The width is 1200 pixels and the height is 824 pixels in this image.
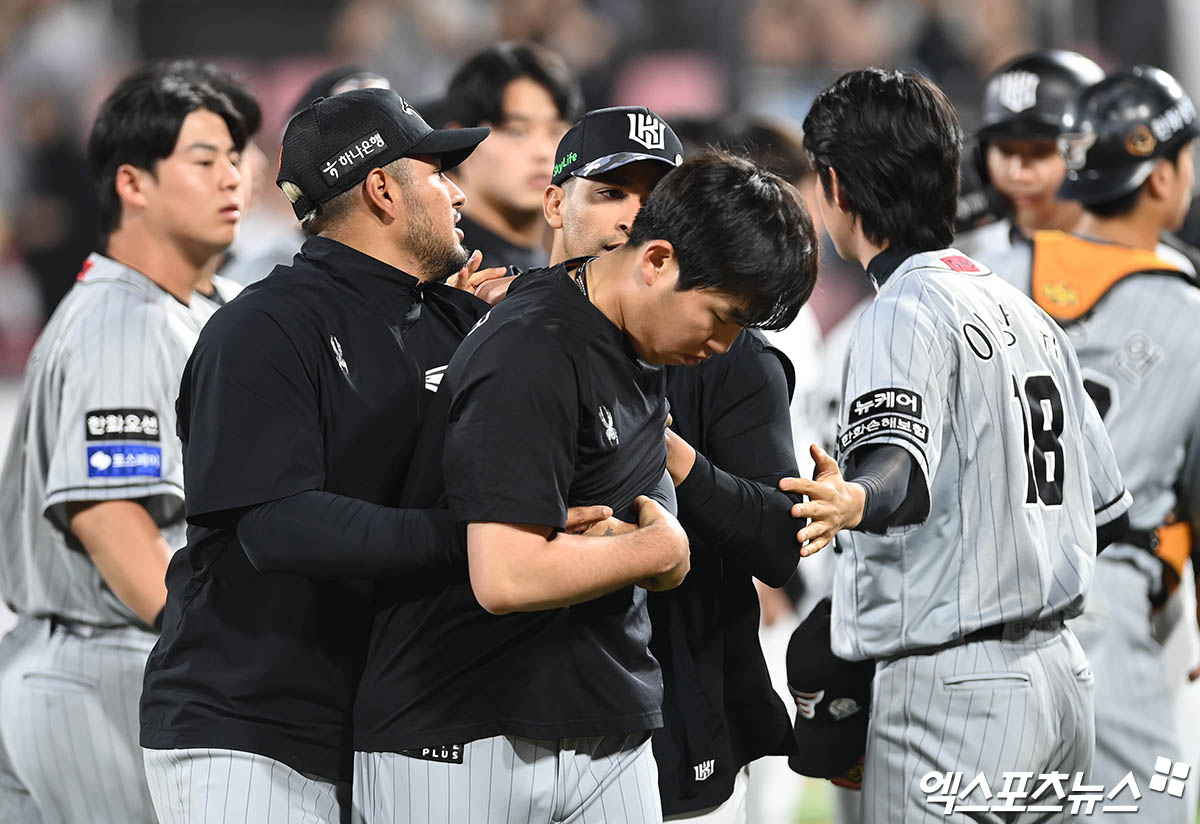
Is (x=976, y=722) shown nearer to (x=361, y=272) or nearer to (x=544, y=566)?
(x=544, y=566)

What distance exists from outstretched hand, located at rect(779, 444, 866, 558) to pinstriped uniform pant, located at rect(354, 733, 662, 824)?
0.51 meters

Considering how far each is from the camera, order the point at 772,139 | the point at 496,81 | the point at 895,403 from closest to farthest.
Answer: the point at 895,403
the point at 496,81
the point at 772,139

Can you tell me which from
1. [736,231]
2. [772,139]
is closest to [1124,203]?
[772,139]

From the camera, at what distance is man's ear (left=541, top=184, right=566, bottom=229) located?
10.1 feet

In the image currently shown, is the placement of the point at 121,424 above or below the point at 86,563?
above

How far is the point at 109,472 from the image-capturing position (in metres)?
3.36

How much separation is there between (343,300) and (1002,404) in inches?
52.0

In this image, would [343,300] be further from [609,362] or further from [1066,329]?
[1066,329]

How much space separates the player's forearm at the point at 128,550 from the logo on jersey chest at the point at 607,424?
1407 millimetres

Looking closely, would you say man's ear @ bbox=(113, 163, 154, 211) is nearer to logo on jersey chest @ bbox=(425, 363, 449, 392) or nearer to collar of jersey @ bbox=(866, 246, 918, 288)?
logo on jersey chest @ bbox=(425, 363, 449, 392)

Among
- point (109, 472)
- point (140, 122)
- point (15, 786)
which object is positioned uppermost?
point (140, 122)

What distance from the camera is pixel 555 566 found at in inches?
86.7

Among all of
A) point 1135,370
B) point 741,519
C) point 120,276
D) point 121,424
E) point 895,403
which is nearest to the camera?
point 741,519

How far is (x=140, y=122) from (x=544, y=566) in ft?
6.79
